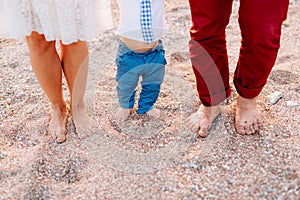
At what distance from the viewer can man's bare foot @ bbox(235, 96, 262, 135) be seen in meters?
1.68

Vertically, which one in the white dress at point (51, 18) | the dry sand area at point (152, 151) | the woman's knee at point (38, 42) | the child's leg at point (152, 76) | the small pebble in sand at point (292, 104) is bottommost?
the small pebble in sand at point (292, 104)

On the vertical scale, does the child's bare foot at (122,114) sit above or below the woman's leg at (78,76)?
below

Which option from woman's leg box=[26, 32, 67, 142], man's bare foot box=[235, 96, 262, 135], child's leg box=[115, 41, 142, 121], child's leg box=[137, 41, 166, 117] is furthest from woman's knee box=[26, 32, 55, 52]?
man's bare foot box=[235, 96, 262, 135]

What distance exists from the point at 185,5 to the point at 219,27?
4.75 feet

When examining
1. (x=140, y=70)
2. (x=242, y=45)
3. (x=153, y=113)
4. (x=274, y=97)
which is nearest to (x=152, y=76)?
(x=140, y=70)

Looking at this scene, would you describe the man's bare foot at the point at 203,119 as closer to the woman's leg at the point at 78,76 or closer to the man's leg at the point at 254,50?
the man's leg at the point at 254,50

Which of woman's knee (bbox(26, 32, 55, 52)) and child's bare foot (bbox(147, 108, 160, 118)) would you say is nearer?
woman's knee (bbox(26, 32, 55, 52))

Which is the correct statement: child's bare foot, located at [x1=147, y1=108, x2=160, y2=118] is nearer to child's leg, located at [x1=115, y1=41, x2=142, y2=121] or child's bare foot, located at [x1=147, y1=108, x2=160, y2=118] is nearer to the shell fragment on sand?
child's leg, located at [x1=115, y1=41, x2=142, y2=121]

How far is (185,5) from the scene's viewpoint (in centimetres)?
292

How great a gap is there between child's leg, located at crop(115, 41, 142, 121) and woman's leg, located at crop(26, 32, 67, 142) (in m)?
0.25

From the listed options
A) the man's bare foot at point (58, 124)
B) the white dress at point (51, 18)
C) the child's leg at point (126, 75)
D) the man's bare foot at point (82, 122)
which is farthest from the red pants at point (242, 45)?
the man's bare foot at point (58, 124)

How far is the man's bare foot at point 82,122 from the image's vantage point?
1735mm

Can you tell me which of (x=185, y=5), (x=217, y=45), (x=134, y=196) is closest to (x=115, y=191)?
(x=134, y=196)

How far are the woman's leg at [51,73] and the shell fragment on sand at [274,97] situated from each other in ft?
3.07
